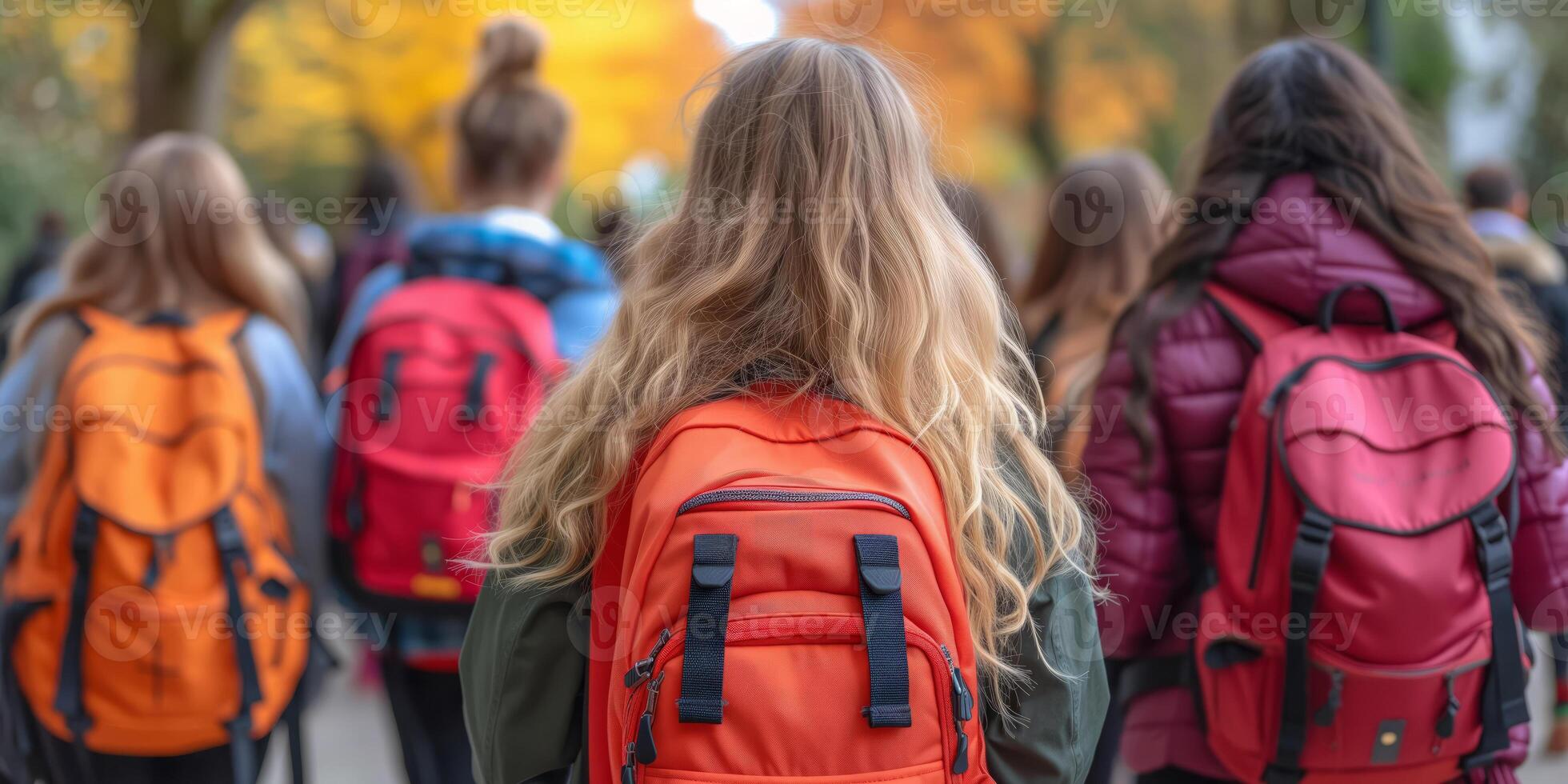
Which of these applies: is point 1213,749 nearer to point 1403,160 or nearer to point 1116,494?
point 1116,494

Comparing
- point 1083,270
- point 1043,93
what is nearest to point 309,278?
point 1083,270

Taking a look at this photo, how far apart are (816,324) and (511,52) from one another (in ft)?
7.36

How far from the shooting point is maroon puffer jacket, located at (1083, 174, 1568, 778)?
2305 mm

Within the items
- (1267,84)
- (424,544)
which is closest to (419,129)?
(424,544)

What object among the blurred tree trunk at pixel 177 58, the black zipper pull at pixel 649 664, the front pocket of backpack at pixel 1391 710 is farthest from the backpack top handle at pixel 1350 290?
the blurred tree trunk at pixel 177 58

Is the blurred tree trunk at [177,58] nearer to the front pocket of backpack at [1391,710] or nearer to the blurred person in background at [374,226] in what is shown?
the blurred person in background at [374,226]

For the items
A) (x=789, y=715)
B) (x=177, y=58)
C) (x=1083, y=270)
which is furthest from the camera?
(x=177, y=58)

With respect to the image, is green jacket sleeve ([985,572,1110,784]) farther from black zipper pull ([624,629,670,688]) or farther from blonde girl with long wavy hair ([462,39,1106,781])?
black zipper pull ([624,629,670,688])

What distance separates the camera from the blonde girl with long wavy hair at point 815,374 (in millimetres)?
1730

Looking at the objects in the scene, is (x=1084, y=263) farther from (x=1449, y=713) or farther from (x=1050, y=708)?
(x=1050, y=708)

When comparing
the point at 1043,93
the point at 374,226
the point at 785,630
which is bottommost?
the point at 785,630

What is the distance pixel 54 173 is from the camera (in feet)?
34.1

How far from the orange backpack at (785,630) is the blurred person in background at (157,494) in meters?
1.65

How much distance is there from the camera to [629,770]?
5.11 ft
